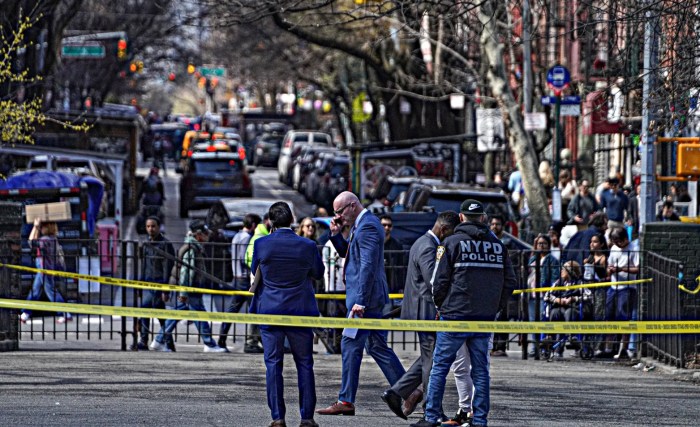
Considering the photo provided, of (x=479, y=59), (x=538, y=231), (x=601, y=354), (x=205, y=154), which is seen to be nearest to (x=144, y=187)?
(x=205, y=154)

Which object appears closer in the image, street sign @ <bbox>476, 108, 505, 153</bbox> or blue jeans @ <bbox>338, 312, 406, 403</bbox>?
blue jeans @ <bbox>338, 312, 406, 403</bbox>

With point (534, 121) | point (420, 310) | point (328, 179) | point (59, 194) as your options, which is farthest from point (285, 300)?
point (328, 179)

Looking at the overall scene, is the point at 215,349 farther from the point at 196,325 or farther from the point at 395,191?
the point at 395,191

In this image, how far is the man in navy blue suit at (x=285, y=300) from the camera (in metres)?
9.86

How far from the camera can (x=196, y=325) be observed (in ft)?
55.2

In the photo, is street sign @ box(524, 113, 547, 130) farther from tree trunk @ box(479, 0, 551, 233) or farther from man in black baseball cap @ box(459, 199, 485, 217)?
man in black baseball cap @ box(459, 199, 485, 217)

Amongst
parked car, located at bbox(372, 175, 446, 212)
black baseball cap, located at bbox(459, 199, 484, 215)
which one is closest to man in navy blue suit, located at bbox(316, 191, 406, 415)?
black baseball cap, located at bbox(459, 199, 484, 215)

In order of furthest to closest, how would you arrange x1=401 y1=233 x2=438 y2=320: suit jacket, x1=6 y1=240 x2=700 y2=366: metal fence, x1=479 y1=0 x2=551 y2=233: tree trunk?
x1=479 y1=0 x2=551 y2=233: tree trunk
x1=6 y1=240 x2=700 y2=366: metal fence
x1=401 y1=233 x2=438 y2=320: suit jacket

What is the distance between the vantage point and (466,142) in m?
40.0

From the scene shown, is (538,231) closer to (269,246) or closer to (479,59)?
(479,59)

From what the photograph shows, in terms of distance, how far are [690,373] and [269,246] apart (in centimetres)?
570

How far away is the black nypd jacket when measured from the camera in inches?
390

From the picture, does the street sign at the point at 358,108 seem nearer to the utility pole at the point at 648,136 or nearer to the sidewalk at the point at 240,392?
the utility pole at the point at 648,136

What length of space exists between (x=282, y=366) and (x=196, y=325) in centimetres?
714
